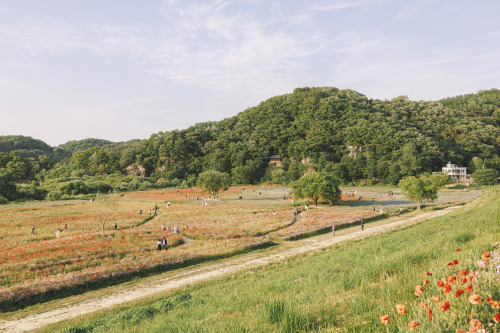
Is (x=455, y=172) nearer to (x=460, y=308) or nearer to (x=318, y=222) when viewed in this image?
(x=318, y=222)

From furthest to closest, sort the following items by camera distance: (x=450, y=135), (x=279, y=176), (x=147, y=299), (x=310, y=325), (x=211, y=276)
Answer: (x=450, y=135), (x=279, y=176), (x=211, y=276), (x=147, y=299), (x=310, y=325)

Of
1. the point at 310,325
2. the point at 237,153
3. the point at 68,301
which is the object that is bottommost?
the point at 68,301

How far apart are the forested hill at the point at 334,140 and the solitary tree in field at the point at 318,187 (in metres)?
54.1

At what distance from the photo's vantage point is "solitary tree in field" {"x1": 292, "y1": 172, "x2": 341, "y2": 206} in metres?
54.3

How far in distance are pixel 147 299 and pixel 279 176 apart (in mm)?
98817

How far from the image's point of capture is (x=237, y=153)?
134125 mm

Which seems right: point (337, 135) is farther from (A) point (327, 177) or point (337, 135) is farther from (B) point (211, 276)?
(B) point (211, 276)

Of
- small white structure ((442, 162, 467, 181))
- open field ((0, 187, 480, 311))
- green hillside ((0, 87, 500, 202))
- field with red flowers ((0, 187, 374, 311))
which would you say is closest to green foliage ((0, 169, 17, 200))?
green hillside ((0, 87, 500, 202))

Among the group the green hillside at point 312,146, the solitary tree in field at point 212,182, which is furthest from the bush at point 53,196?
the solitary tree in field at point 212,182

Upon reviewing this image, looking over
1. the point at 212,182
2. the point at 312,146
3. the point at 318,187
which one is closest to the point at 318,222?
the point at 318,187

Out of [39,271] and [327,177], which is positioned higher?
[327,177]

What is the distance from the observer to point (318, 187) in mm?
54250

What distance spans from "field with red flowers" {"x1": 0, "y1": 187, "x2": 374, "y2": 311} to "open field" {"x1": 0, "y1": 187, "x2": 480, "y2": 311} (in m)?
0.05

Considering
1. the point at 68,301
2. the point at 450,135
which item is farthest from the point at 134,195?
the point at 450,135
